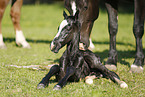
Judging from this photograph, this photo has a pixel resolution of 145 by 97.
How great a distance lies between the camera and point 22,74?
10.2 feet

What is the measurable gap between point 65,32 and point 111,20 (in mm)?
1707

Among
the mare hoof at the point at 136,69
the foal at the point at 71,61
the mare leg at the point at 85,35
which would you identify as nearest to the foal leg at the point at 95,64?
the foal at the point at 71,61

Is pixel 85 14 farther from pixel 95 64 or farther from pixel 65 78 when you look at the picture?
pixel 65 78

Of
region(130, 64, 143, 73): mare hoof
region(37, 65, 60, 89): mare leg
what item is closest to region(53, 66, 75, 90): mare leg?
region(37, 65, 60, 89): mare leg

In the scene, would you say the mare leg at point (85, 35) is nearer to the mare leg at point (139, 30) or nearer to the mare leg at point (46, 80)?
the mare leg at point (46, 80)

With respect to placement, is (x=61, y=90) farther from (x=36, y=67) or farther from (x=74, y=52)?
(x=36, y=67)

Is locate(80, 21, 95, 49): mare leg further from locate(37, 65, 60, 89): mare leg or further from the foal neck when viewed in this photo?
locate(37, 65, 60, 89): mare leg

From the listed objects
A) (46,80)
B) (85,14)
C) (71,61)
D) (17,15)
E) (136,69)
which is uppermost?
(85,14)

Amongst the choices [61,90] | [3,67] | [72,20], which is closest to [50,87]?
[61,90]

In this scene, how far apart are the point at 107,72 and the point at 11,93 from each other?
136 centimetres

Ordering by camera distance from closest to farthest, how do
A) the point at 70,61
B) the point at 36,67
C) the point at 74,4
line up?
the point at 70,61 < the point at 74,4 < the point at 36,67

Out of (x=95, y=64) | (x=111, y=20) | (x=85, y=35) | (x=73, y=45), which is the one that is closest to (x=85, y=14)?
(x=85, y=35)

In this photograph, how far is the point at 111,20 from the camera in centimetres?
407

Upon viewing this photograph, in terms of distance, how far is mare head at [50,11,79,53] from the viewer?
2.56 metres
